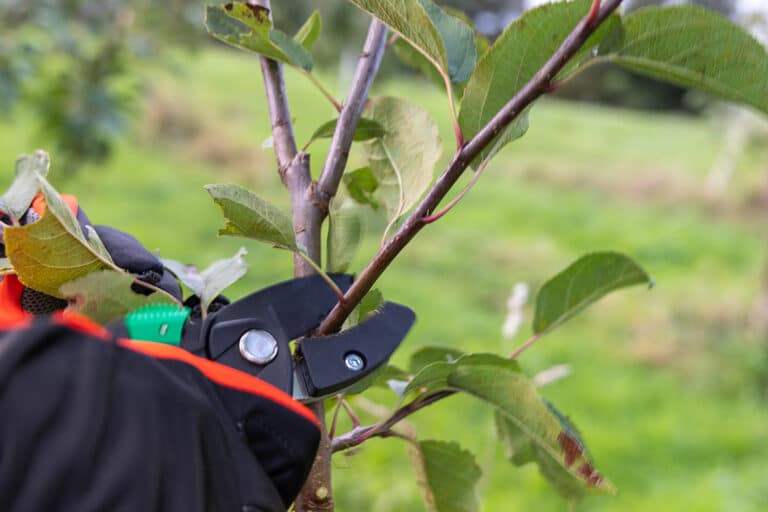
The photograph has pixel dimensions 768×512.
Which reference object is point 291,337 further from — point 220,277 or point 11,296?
point 11,296

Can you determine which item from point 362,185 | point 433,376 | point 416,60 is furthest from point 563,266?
point 433,376

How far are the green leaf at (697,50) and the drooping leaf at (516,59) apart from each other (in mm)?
16

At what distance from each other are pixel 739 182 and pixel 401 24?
7.87m

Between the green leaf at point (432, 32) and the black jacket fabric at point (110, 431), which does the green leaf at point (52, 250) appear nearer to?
the black jacket fabric at point (110, 431)

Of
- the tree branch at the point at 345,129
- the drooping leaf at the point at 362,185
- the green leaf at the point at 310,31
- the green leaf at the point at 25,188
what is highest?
the green leaf at the point at 310,31

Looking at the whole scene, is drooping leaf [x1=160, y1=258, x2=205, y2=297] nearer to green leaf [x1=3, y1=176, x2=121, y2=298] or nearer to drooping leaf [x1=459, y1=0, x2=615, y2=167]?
green leaf [x1=3, y1=176, x2=121, y2=298]

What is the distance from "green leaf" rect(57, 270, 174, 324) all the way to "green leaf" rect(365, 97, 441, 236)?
Answer: 0.66ft

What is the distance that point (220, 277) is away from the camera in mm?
584

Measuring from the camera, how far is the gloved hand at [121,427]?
35 cm

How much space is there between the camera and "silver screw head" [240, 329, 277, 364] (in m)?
0.49

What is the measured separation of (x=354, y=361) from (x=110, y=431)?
19cm

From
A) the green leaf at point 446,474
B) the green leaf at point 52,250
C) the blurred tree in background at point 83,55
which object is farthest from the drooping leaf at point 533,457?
the blurred tree in background at point 83,55

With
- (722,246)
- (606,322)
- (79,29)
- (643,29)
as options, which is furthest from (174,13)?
(722,246)

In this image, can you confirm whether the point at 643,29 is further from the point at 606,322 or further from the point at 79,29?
the point at 606,322
